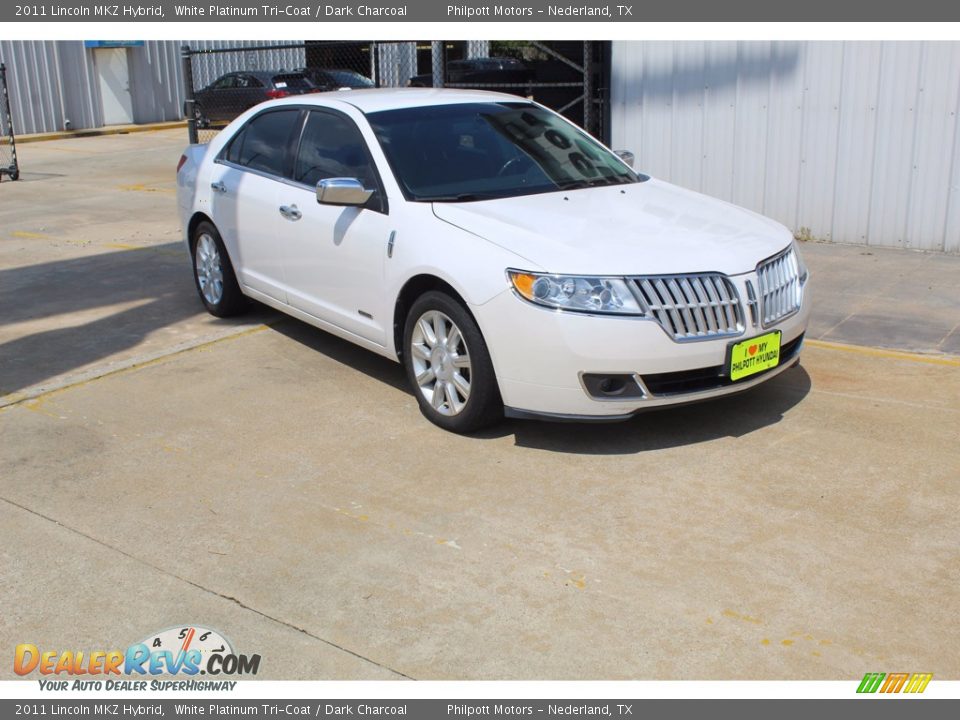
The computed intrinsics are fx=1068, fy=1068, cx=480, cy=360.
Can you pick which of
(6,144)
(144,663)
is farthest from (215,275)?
(6,144)

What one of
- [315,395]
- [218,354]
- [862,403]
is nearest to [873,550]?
[862,403]

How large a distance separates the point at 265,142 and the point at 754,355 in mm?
3584

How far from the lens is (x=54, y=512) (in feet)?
15.7

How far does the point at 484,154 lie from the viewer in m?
6.25

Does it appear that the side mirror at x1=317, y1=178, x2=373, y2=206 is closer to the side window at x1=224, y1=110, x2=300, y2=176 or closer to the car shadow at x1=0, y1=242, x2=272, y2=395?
the side window at x1=224, y1=110, x2=300, y2=176

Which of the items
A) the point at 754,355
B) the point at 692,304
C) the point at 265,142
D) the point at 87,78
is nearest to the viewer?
the point at 692,304

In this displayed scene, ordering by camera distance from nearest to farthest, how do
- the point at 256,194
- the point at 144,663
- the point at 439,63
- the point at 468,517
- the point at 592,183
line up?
the point at 144,663 < the point at 468,517 < the point at 592,183 < the point at 256,194 < the point at 439,63

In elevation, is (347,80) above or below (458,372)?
above

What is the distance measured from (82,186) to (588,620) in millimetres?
13973

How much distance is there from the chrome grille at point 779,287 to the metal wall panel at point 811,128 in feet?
14.7

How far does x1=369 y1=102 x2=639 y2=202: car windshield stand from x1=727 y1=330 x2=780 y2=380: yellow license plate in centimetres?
155

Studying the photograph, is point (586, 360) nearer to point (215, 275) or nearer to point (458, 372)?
point (458, 372)

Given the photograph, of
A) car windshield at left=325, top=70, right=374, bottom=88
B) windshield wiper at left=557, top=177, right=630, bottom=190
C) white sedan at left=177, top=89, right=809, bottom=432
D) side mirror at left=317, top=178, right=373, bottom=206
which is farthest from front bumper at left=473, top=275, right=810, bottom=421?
car windshield at left=325, top=70, right=374, bottom=88

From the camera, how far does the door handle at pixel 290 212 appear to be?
21.3ft
